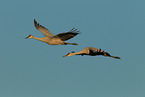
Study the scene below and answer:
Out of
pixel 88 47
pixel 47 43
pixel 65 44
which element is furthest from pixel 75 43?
pixel 88 47

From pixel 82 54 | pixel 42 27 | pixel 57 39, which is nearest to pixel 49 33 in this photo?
pixel 42 27

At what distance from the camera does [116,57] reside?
17.3 metres

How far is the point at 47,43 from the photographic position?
66.7 feet

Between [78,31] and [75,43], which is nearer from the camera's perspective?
[78,31]

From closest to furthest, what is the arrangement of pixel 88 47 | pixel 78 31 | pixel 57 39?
pixel 88 47
pixel 78 31
pixel 57 39

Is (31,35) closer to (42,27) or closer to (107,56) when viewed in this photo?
(42,27)

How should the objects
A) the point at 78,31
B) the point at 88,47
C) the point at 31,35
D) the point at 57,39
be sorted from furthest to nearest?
the point at 31,35 → the point at 57,39 → the point at 78,31 → the point at 88,47

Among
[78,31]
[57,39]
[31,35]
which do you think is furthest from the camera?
[31,35]

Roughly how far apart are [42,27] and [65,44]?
3285 millimetres

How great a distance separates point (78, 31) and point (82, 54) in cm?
225

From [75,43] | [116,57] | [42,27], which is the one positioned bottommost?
[116,57]

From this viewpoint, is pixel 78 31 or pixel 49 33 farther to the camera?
pixel 49 33

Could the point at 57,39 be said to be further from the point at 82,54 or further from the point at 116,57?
the point at 116,57

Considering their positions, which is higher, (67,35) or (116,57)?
(67,35)
